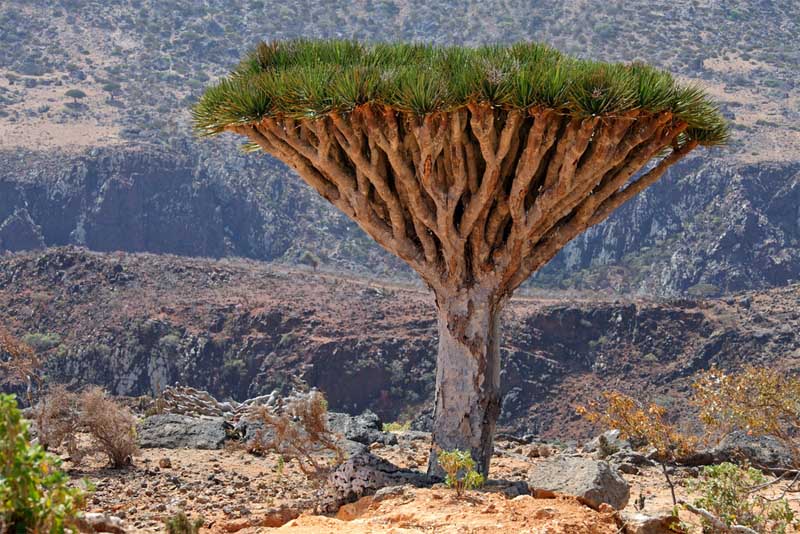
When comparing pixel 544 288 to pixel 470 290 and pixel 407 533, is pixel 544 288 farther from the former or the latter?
pixel 407 533

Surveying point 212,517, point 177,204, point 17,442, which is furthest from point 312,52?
point 177,204

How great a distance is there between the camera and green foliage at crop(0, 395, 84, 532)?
4129 millimetres

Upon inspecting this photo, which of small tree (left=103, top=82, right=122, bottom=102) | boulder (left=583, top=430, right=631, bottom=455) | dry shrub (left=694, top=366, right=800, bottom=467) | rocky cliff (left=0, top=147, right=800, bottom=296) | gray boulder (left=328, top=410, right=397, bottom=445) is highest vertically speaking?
small tree (left=103, top=82, right=122, bottom=102)

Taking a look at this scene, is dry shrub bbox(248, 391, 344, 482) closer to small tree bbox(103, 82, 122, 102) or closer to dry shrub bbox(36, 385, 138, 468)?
dry shrub bbox(36, 385, 138, 468)

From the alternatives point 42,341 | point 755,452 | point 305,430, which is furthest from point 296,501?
point 42,341

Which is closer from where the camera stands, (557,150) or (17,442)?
(17,442)

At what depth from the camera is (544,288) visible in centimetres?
3875

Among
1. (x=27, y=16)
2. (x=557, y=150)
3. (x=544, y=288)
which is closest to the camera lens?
(x=557, y=150)

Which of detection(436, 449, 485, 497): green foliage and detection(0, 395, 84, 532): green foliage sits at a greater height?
detection(0, 395, 84, 532): green foliage

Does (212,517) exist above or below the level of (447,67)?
below

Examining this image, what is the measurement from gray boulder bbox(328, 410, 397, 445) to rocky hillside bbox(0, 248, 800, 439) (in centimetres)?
1008

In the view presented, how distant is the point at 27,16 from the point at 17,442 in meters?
58.6

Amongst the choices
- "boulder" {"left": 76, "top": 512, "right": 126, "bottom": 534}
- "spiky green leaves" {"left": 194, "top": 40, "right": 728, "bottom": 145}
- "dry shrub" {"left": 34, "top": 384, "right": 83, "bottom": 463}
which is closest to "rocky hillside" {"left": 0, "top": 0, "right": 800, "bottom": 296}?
"dry shrub" {"left": 34, "top": 384, "right": 83, "bottom": 463}

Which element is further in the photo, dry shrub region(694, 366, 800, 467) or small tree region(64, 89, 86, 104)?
small tree region(64, 89, 86, 104)
